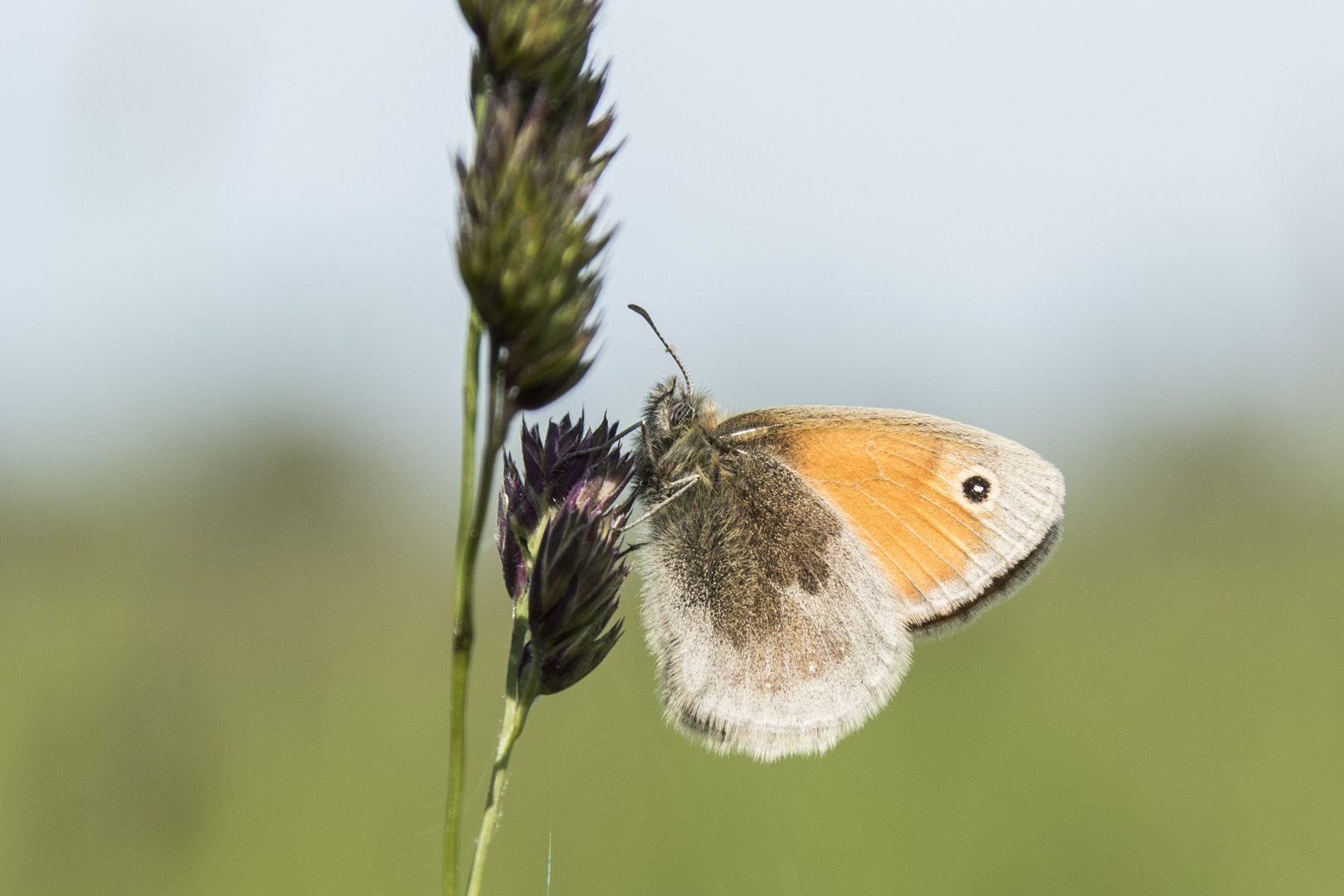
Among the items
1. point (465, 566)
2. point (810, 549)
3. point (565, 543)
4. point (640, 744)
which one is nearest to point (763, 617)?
point (810, 549)

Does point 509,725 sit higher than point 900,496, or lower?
lower

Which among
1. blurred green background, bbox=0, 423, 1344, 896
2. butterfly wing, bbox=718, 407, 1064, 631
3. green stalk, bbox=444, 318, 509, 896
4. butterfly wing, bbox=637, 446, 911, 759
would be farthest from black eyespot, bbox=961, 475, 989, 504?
blurred green background, bbox=0, 423, 1344, 896

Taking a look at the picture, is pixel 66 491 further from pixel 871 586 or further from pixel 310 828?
pixel 871 586

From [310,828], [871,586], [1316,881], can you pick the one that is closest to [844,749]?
[1316,881]

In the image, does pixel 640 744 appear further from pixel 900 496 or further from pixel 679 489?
pixel 679 489

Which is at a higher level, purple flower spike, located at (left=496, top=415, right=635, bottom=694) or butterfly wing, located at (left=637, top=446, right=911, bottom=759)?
purple flower spike, located at (left=496, top=415, right=635, bottom=694)

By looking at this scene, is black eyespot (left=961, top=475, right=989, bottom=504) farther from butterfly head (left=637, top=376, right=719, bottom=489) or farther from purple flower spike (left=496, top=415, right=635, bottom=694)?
purple flower spike (left=496, top=415, right=635, bottom=694)
